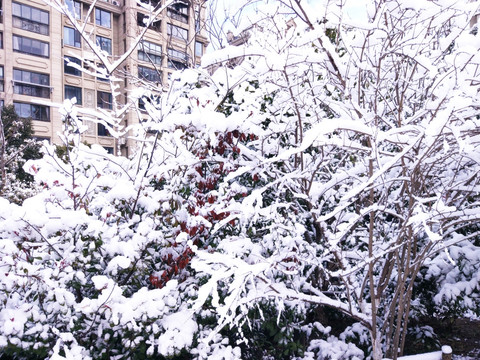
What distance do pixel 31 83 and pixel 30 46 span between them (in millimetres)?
2613

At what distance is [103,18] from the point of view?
93.7ft

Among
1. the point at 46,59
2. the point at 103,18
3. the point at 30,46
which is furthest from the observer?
the point at 103,18

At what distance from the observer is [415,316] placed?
410 cm

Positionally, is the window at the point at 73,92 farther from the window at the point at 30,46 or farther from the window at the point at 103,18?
the window at the point at 103,18

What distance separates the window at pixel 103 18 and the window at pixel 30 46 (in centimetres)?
458

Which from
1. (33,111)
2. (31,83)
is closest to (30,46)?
(31,83)

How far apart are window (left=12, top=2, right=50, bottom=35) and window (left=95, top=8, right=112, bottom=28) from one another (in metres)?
3.68

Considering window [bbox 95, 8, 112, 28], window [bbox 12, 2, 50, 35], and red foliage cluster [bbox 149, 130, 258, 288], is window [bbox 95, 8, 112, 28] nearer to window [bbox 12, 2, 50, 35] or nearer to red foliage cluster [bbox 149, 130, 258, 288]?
window [bbox 12, 2, 50, 35]

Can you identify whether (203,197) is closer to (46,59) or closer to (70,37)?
(46,59)

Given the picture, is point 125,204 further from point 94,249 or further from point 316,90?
point 316,90

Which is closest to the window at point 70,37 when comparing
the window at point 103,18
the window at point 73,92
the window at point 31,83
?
the window at point 103,18

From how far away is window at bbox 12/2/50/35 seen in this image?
80.1 ft

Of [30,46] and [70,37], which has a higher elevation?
Answer: [70,37]

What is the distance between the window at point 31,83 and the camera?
80.7 ft
